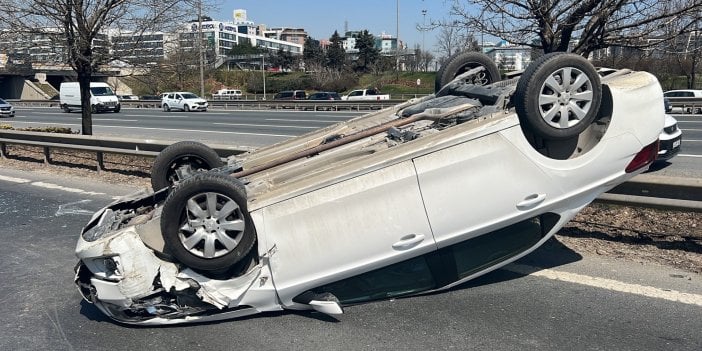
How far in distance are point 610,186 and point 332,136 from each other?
2.31 metres

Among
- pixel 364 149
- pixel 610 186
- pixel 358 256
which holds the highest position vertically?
pixel 364 149

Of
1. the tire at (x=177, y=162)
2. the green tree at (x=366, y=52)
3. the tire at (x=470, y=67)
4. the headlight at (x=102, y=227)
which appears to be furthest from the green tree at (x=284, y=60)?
the headlight at (x=102, y=227)

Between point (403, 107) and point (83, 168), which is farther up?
point (403, 107)

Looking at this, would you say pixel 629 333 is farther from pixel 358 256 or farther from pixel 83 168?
pixel 83 168

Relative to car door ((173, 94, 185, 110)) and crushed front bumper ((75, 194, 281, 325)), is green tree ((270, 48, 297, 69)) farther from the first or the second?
crushed front bumper ((75, 194, 281, 325))

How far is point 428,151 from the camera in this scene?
3680 millimetres

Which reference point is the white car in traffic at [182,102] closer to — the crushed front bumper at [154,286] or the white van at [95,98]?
the white van at [95,98]

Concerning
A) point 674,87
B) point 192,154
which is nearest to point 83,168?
point 192,154

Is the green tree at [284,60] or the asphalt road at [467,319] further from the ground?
the green tree at [284,60]

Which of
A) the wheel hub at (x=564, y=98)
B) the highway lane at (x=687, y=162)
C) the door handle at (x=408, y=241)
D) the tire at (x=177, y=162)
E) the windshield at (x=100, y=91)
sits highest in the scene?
the windshield at (x=100, y=91)

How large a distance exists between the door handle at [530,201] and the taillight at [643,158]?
0.75 m

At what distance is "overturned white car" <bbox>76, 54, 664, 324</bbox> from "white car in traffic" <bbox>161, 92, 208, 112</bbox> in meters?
36.4

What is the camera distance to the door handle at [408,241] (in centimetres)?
369

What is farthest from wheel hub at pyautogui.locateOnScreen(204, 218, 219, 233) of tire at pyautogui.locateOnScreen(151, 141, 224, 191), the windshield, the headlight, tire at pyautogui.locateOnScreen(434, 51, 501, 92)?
the windshield
